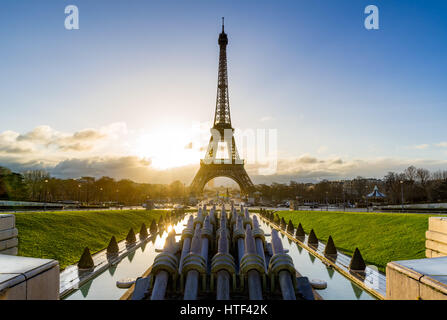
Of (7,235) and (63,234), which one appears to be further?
(63,234)

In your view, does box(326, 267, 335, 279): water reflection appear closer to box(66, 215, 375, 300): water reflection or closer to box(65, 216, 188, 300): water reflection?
box(66, 215, 375, 300): water reflection

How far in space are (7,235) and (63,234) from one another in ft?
37.7

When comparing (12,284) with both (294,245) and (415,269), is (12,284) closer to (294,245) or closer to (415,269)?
(415,269)

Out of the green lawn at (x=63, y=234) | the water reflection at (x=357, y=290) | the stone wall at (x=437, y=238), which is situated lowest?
the water reflection at (x=357, y=290)

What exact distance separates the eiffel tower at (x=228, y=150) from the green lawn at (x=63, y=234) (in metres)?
38.5

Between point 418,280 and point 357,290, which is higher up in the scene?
point 418,280

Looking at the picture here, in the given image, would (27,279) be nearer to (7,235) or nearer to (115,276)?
(7,235)

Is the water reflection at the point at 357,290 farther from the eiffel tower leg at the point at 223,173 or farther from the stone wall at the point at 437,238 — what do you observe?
the eiffel tower leg at the point at 223,173

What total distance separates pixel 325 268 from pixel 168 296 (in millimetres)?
8941

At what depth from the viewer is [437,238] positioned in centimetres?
696

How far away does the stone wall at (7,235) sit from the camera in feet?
20.3

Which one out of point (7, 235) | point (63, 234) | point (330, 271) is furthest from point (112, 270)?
point (330, 271)

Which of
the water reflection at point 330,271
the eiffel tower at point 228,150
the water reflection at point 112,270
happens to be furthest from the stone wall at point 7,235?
the eiffel tower at point 228,150
